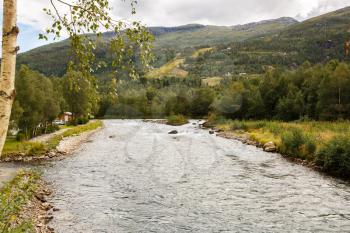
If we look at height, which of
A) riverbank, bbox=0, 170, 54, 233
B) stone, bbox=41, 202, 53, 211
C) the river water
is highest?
riverbank, bbox=0, 170, 54, 233

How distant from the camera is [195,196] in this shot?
24391 millimetres

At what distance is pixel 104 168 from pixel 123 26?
29.2m

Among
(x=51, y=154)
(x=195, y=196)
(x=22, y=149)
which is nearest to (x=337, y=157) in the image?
(x=195, y=196)

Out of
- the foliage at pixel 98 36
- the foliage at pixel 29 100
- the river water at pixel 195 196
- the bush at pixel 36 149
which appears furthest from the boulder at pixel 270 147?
the foliage at pixel 98 36

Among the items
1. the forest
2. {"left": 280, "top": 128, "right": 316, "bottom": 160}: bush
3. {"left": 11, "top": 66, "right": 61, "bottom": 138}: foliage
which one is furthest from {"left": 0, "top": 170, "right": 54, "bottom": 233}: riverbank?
{"left": 11, "top": 66, "right": 61, "bottom": 138}: foliage

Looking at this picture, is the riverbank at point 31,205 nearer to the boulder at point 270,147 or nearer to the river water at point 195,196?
the river water at point 195,196

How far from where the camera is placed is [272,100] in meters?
98.6

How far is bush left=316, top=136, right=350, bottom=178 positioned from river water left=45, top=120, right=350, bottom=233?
1.75 meters

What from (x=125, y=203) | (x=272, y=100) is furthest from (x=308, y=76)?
(x=125, y=203)

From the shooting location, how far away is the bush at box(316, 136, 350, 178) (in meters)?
30.9

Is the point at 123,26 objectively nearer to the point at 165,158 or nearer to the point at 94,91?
the point at 94,91

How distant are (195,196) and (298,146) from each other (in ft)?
75.3

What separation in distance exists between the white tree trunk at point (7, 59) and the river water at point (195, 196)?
509 inches

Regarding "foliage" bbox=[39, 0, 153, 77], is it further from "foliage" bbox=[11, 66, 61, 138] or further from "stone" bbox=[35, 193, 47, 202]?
"foliage" bbox=[11, 66, 61, 138]
